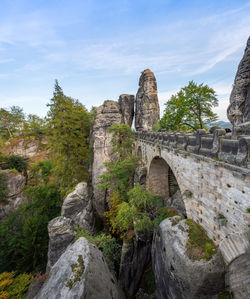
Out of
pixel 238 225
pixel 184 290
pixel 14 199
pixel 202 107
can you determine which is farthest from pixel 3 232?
pixel 202 107

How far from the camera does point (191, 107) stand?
17734mm

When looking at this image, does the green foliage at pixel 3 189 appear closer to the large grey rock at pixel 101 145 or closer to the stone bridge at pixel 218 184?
the large grey rock at pixel 101 145

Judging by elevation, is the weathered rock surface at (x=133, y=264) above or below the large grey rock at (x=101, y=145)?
below

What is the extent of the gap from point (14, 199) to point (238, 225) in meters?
28.7

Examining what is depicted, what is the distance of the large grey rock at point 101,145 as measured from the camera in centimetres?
1628

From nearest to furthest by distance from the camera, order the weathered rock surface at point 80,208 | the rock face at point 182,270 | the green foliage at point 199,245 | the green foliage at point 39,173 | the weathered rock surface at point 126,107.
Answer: the rock face at point 182,270, the green foliage at point 199,245, the weathered rock surface at point 80,208, the weathered rock surface at point 126,107, the green foliage at point 39,173

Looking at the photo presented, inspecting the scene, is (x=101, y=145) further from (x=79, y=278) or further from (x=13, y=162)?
(x=13, y=162)

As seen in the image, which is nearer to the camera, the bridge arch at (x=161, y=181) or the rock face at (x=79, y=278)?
the rock face at (x=79, y=278)

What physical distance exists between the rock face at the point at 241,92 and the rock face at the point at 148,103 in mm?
11627

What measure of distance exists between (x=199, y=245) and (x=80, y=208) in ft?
42.7

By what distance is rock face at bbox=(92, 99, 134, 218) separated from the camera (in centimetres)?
1630

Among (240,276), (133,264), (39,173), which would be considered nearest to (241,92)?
(240,276)

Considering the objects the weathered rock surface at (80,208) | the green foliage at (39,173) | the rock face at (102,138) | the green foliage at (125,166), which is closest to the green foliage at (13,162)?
the green foliage at (39,173)

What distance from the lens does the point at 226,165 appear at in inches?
151
